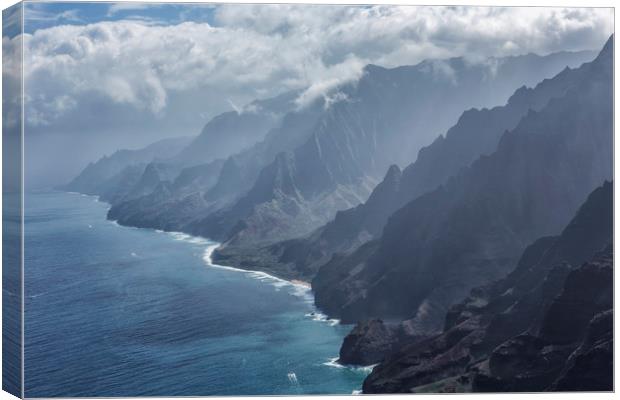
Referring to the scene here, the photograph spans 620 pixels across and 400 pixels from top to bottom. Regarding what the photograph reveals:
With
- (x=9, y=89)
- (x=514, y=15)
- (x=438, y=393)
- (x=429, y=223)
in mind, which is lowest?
(x=438, y=393)

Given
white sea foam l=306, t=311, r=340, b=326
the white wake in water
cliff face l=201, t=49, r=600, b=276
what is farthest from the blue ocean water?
cliff face l=201, t=49, r=600, b=276

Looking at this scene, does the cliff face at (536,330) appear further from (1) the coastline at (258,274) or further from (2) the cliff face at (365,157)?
(1) the coastline at (258,274)

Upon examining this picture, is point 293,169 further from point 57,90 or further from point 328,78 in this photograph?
point 57,90

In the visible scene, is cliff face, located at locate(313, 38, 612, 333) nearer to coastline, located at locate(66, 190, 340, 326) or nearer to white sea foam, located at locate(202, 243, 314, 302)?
coastline, located at locate(66, 190, 340, 326)

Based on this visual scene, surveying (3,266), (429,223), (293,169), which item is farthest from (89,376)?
(293,169)

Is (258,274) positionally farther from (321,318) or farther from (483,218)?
(483,218)

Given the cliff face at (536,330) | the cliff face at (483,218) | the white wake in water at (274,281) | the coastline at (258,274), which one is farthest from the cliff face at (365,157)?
the cliff face at (536,330)
